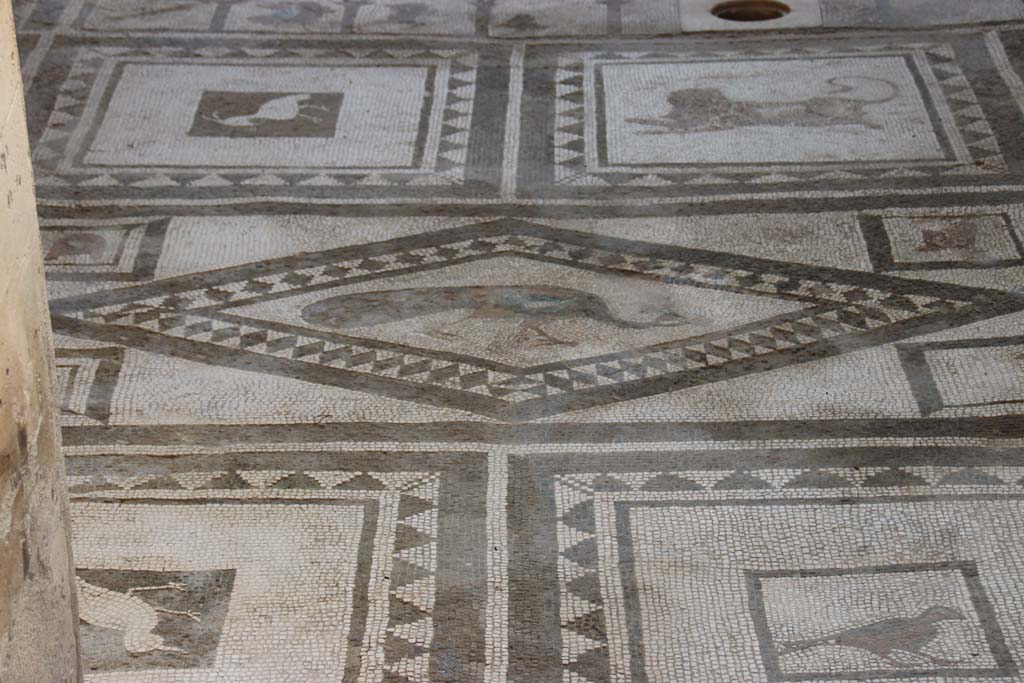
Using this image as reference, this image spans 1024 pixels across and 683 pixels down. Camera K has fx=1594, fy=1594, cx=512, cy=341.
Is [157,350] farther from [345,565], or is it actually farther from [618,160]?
[618,160]

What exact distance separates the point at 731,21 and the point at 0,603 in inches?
159

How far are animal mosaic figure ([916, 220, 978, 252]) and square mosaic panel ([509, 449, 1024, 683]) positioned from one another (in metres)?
0.85

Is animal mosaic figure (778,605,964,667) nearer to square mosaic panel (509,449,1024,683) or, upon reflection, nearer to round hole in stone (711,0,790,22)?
square mosaic panel (509,449,1024,683)

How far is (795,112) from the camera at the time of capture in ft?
14.2

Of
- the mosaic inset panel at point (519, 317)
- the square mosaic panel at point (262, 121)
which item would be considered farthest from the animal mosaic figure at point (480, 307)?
the square mosaic panel at point (262, 121)

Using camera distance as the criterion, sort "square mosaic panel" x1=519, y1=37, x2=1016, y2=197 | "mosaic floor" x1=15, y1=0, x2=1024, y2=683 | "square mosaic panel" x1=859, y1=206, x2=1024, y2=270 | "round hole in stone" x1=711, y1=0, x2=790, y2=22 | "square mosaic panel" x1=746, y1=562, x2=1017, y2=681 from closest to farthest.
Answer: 1. "square mosaic panel" x1=746, y1=562, x2=1017, y2=681
2. "mosaic floor" x1=15, y1=0, x2=1024, y2=683
3. "square mosaic panel" x1=859, y1=206, x2=1024, y2=270
4. "square mosaic panel" x1=519, y1=37, x2=1016, y2=197
5. "round hole in stone" x1=711, y1=0, x2=790, y2=22

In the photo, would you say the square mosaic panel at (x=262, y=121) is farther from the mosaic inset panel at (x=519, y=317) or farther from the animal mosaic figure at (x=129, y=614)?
the animal mosaic figure at (x=129, y=614)

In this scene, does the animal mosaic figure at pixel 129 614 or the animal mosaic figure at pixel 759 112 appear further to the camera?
the animal mosaic figure at pixel 759 112

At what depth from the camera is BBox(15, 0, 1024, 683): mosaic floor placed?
2.57m

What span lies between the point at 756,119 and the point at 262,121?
1.34 m

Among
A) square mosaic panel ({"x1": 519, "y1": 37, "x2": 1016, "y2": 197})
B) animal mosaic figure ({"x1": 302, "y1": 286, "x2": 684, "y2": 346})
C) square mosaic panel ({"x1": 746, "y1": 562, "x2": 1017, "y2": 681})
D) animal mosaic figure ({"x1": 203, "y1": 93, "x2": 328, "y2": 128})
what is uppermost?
animal mosaic figure ({"x1": 203, "y1": 93, "x2": 328, "y2": 128})

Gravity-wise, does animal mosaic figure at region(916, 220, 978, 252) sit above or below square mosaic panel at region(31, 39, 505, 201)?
below

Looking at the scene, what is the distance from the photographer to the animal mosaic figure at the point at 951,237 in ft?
12.0

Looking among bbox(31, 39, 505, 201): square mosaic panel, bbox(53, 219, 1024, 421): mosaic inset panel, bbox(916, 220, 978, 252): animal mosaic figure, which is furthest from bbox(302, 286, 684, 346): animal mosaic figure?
bbox(916, 220, 978, 252): animal mosaic figure
